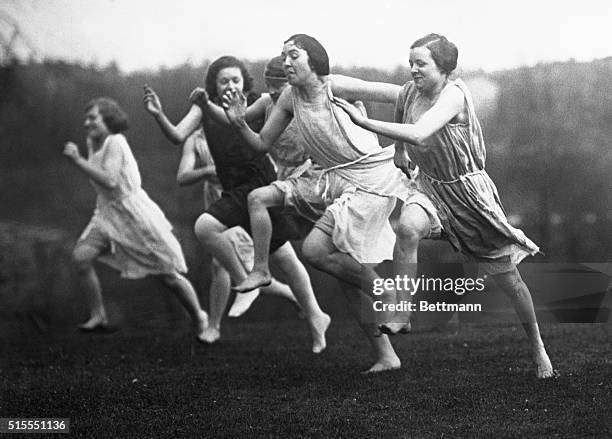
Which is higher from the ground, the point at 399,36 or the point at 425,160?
the point at 399,36

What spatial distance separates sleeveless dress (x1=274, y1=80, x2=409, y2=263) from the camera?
536cm

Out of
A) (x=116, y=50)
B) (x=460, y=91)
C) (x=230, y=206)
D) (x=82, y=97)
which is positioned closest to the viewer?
(x=460, y=91)

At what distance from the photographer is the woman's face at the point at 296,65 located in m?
5.38

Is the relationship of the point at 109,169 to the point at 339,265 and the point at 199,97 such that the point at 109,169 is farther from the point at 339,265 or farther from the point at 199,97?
the point at 339,265

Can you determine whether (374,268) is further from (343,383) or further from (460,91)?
(460,91)

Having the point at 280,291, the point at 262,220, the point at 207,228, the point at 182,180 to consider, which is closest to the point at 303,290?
the point at 280,291

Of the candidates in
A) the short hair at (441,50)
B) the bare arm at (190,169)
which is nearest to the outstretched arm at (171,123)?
the bare arm at (190,169)

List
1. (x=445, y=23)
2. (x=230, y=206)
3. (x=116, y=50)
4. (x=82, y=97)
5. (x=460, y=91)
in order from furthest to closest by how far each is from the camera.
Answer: (x=82, y=97)
(x=116, y=50)
(x=230, y=206)
(x=445, y=23)
(x=460, y=91)

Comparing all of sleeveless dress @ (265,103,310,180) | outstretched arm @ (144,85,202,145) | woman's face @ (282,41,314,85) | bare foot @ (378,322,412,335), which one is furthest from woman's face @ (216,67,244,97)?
bare foot @ (378,322,412,335)

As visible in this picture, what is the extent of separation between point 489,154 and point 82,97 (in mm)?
2779

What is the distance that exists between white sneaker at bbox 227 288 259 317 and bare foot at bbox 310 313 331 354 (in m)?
0.55

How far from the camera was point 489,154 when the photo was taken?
18.4ft

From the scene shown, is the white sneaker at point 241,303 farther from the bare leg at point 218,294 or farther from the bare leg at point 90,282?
the bare leg at point 90,282

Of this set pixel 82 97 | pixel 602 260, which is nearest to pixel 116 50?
pixel 82 97
